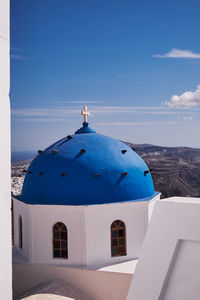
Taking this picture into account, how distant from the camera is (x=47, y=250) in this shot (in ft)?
33.5

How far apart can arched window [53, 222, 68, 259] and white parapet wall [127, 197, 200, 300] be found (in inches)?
291

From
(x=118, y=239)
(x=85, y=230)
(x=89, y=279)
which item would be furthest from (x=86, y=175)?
(x=89, y=279)

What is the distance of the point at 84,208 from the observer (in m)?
9.77

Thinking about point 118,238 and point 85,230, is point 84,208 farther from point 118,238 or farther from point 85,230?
point 118,238

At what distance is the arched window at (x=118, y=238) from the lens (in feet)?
33.1

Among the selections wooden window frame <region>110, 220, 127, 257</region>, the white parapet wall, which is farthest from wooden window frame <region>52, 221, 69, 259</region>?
the white parapet wall

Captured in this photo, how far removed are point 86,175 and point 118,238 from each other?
2.17 m

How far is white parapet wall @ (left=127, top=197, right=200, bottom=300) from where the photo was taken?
8.71 ft

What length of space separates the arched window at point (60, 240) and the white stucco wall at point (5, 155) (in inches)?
296

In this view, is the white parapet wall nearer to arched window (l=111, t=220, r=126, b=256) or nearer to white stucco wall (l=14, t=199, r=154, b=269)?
white stucco wall (l=14, t=199, r=154, b=269)

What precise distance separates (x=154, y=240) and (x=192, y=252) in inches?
12.9

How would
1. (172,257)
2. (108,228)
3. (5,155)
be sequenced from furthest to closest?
(108,228) → (172,257) → (5,155)

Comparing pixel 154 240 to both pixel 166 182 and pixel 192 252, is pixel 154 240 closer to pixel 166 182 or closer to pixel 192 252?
pixel 192 252

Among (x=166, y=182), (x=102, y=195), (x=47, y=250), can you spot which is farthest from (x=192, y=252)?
(x=166, y=182)
